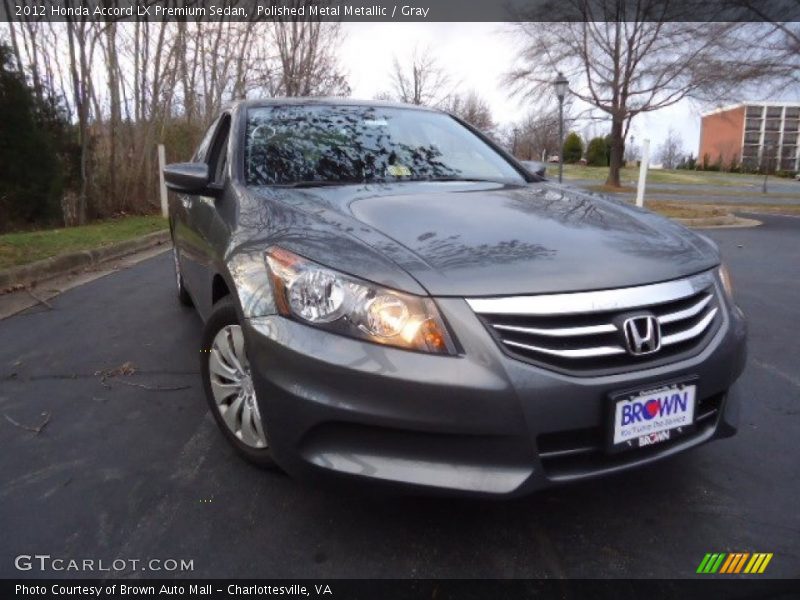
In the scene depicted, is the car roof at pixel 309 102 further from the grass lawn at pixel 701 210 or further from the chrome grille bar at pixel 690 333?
the grass lawn at pixel 701 210

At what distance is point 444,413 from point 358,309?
393 mm

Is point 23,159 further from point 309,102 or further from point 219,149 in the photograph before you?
point 309,102

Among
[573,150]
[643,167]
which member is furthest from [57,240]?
[573,150]

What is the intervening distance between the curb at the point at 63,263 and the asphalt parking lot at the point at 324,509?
2.92 m

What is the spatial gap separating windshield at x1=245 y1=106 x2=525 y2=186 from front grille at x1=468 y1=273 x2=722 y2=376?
132 centimetres

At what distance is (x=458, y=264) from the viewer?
71.4 inches

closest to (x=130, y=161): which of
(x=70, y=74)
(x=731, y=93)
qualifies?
(x=70, y=74)

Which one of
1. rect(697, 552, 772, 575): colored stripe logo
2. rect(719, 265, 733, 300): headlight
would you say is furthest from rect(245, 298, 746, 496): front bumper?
rect(719, 265, 733, 300): headlight

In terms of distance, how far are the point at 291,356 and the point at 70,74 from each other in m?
11.6

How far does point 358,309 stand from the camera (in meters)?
1.75

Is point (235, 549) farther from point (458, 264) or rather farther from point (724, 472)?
point (724, 472)

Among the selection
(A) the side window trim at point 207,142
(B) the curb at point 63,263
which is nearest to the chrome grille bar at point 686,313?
(A) the side window trim at point 207,142

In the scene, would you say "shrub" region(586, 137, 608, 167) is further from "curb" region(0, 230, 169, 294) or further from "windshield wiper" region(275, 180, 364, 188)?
"windshield wiper" region(275, 180, 364, 188)

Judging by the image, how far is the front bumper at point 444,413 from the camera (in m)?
1.64
